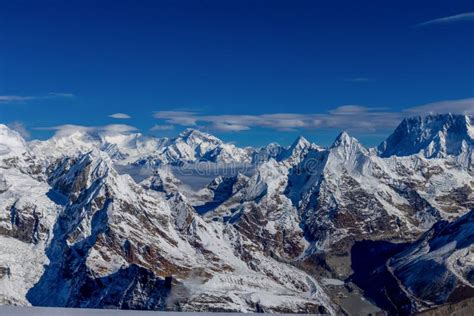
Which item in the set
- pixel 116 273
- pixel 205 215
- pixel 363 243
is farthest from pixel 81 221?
pixel 363 243

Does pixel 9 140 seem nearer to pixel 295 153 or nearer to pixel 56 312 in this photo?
pixel 56 312

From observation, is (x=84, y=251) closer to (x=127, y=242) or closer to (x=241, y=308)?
(x=127, y=242)

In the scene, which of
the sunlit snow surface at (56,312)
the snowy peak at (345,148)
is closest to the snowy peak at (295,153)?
the snowy peak at (345,148)

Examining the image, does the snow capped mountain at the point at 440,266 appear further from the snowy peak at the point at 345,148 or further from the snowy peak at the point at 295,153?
the snowy peak at the point at 295,153

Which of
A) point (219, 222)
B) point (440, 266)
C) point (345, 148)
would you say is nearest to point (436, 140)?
point (345, 148)

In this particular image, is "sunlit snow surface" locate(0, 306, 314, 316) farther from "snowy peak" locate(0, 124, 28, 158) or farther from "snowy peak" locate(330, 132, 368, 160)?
"snowy peak" locate(330, 132, 368, 160)
